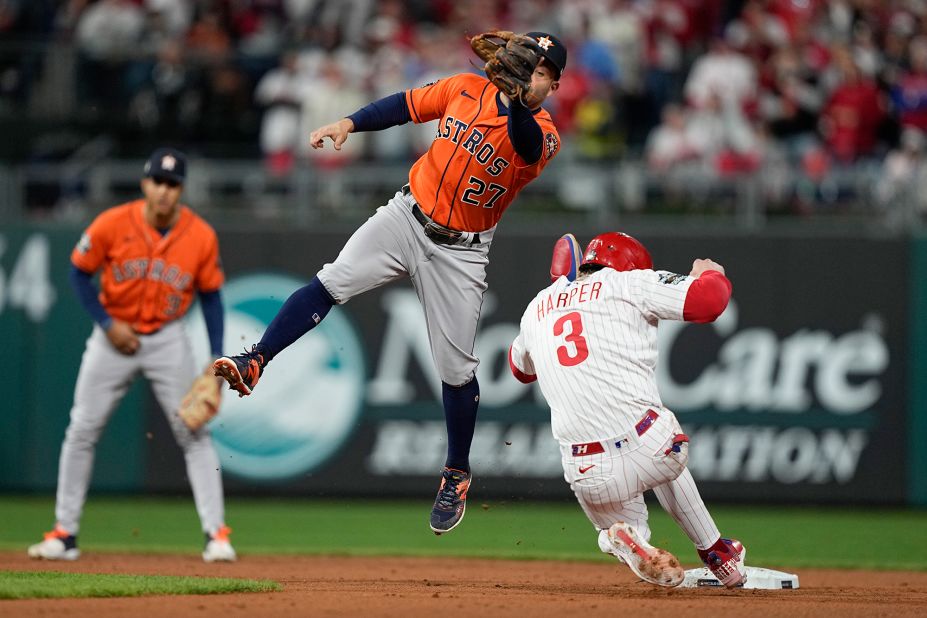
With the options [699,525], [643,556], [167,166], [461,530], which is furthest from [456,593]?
[461,530]

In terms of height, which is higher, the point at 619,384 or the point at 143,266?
the point at 143,266

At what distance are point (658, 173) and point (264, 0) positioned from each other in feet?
19.8

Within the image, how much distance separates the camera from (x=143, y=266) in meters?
8.59

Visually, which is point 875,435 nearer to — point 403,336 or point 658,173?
point 658,173

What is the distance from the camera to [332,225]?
39.4ft

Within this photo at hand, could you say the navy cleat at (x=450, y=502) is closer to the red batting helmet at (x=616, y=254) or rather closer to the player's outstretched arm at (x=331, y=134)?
the red batting helmet at (x=616, y=254)

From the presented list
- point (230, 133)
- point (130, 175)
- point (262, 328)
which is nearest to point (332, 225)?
point (262, 328)

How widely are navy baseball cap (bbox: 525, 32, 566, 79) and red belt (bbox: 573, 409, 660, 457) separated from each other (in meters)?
1.66

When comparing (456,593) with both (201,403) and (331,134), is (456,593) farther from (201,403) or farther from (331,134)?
(201,403)

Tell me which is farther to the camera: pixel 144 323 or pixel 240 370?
pixel 144 323

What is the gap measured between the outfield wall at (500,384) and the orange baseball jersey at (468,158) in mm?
4972

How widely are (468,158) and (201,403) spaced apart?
2551 millimetres

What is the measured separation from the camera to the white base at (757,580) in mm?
7027

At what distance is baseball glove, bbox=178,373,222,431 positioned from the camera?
826 centimetres
